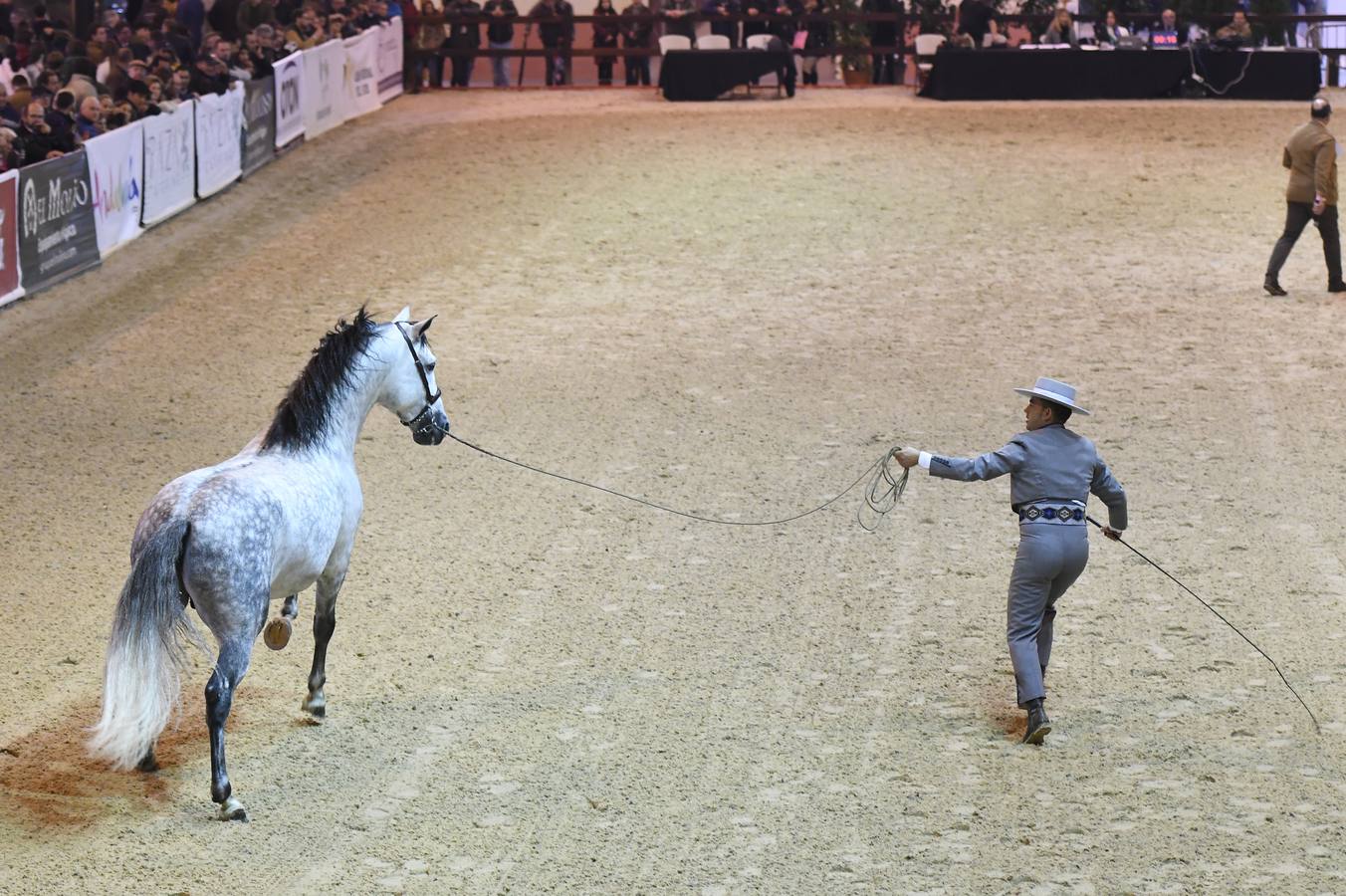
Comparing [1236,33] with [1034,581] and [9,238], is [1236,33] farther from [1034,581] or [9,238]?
[1034,581]

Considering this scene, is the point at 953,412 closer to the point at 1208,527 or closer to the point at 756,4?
the point at 1208,527

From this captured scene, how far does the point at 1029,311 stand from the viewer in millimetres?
16281

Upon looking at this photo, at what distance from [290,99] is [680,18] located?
806 centimetres

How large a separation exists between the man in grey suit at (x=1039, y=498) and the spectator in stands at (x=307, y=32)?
61.6ft

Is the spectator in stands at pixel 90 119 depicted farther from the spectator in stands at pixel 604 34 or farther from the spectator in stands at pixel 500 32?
the spectator in stands at pixel 604 34

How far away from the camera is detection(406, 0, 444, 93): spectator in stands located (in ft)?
94.7

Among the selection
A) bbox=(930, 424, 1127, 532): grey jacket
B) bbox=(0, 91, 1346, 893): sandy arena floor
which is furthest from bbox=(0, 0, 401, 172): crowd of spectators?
bbox=(930, 424, 1127, 532): grey jacket

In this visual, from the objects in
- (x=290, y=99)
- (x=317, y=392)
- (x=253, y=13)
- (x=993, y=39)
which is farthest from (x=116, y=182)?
(x=993, y=39)

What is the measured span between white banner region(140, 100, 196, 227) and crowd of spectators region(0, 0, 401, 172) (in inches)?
7.7

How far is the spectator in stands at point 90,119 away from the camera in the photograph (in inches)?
690

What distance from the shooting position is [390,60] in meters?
28.3

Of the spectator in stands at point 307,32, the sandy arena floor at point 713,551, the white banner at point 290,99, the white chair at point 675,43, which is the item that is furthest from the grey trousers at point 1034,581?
the white chair at point 675,43

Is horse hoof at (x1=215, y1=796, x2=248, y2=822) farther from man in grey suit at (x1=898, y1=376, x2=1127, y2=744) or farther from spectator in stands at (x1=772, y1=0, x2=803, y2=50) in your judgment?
spectator in stands at (x1=772, y1=0, x2=803, y2=50)

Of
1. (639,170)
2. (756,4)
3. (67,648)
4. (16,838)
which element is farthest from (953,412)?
(756,4)
